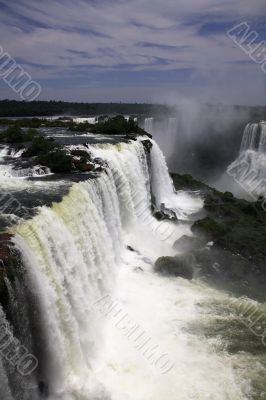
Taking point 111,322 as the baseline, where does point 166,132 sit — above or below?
above

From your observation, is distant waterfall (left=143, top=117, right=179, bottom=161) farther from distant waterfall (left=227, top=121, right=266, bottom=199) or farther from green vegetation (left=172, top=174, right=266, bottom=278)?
green vegetation (left=172, top=174, right=266, bottom=278)

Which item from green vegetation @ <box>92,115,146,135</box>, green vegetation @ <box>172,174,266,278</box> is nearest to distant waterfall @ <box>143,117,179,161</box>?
green vegetation @ <box>92,115,146,135</box>

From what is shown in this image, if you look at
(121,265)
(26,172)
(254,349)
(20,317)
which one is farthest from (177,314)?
(26,172)

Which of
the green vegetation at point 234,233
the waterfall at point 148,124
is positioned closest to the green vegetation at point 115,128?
the green vegetation at point 234,233

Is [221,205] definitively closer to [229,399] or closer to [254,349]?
[254,349]

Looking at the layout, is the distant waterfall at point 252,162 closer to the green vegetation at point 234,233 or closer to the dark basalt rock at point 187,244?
the green vegetation at point 234,233

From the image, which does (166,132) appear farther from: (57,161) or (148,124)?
(57,161)

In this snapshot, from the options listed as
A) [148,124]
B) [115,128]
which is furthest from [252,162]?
[115,128]
